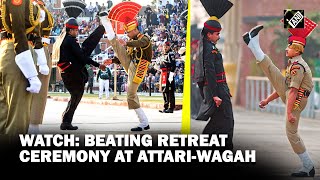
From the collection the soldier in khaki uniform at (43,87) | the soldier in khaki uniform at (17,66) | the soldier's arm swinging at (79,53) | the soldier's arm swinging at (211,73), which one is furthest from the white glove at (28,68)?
the soldier's arm swinging at (211,73)

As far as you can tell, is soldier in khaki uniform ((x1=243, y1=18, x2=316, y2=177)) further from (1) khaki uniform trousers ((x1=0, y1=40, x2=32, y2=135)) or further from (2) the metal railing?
(2) the metal railing

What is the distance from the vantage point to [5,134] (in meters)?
6.27

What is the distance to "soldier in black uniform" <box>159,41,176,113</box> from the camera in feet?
25.4

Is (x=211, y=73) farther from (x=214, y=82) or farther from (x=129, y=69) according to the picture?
(x=129, y=69)

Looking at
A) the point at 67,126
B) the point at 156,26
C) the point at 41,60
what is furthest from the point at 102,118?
the point at 41,60

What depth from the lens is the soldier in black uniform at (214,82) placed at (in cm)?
757

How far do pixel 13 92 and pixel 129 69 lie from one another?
1.89 m

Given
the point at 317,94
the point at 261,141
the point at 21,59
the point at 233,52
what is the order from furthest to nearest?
the point at 233,52
the point at 317,94
the point at 261,141
the point at 21,59

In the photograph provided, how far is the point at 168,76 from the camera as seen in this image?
787cm

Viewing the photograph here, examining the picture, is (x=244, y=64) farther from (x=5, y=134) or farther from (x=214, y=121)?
(x=5, y=134)

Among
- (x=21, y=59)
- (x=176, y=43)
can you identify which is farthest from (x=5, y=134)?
(x=176, y=43)

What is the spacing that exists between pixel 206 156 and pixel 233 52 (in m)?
7.90

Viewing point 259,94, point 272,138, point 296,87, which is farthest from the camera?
point 259,94

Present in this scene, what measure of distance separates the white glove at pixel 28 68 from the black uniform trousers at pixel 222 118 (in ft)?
6.40
